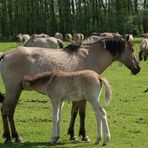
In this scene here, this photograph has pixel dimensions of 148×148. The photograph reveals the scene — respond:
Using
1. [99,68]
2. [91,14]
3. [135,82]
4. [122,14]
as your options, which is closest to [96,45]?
[99,68]

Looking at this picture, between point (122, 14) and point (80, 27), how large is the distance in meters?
7.53

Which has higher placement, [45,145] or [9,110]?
[9,110]

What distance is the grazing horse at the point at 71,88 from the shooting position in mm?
9375

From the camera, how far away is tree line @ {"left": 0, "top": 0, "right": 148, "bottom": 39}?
253 ft

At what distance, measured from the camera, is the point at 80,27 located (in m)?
78.4

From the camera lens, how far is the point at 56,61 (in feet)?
34.2

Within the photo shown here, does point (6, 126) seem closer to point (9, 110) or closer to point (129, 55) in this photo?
point (9, 110)

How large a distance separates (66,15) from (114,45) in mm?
71237

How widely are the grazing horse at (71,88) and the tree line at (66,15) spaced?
6510cm

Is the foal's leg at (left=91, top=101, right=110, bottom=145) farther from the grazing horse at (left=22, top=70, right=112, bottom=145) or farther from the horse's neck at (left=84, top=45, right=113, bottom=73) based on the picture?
the horse's neck at (left=84, top=45, right=113, bottom=73)

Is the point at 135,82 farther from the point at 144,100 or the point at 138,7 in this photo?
the point at 138,7

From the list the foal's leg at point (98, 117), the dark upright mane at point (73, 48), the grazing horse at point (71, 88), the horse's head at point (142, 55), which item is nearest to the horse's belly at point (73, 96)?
the grazing horse at point (71, 88)

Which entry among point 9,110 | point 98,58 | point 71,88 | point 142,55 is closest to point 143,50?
point 142,55

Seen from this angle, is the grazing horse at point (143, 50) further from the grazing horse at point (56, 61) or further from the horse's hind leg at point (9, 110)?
the horse's hind leg at point (9, 110)
